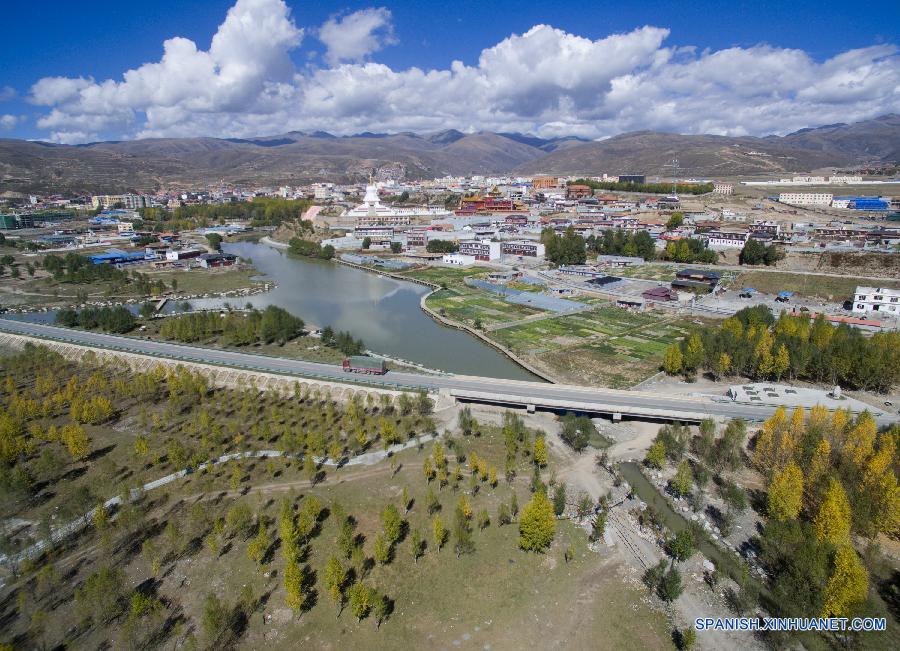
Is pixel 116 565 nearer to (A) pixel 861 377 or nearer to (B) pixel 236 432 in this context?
(B) pixel 236 432

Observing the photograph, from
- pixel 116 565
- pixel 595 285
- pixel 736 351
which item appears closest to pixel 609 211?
pixel 595 285

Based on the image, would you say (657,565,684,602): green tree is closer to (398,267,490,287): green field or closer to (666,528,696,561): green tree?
(666,528,696,561): green tree

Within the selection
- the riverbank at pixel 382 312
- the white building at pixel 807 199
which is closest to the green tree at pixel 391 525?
the riverbank at pixel 382 312

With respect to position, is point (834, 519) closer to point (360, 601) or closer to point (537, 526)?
point (537, 526)

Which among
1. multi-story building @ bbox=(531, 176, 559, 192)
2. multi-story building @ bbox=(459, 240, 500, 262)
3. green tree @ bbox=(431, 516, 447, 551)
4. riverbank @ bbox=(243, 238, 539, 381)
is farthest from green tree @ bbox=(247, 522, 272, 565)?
multi-story building @ bbox=(531, 176, 559, 192)

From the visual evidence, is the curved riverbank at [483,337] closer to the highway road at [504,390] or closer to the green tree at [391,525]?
the highway road at [504,390]

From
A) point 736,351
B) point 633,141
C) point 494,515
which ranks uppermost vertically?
point 633,141
